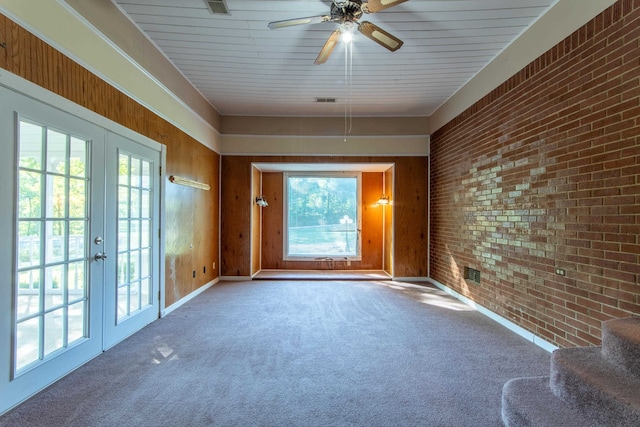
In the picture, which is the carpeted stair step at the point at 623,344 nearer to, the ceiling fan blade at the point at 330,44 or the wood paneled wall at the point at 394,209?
the ceiling fan blade at the point at 330,44

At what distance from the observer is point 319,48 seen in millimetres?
3646

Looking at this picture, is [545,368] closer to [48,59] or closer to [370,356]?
[370,356]

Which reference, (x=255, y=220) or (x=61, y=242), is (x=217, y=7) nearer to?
(x=61, y=242)

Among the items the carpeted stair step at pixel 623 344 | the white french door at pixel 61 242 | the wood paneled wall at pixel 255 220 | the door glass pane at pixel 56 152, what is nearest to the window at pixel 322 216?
the wood paneled wall at pixel 255 220

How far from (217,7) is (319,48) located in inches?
47.3

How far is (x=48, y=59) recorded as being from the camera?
→ 88.8 inches

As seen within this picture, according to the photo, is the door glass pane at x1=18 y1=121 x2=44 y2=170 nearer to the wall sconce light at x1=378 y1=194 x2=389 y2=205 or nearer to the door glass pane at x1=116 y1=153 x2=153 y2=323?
the door glass pane at x1=116 y1=153 x2=153 y2=323

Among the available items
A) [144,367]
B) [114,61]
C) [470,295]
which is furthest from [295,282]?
[114,61]

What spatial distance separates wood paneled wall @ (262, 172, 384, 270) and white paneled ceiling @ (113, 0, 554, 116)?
2.16 metres

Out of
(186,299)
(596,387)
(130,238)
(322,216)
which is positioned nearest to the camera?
(596,387)

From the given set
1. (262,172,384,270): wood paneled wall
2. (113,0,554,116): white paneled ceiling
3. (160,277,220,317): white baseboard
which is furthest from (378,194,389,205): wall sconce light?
(160,277,220,317): white baseboard

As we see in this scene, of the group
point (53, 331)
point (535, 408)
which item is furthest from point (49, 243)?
point (535, 408)

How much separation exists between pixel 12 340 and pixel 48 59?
1968 millimetres

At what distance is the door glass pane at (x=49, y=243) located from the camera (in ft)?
6.86
